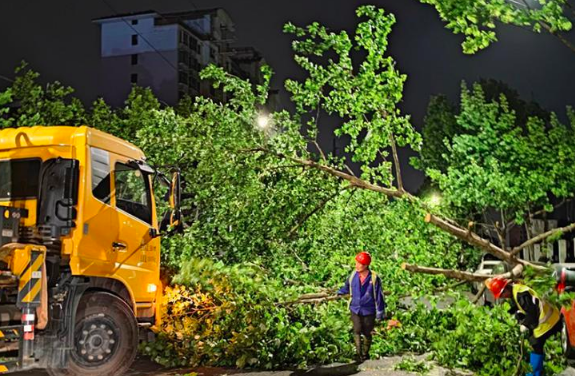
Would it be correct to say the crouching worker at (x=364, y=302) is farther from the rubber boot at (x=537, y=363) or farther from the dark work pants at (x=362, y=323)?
the rubber boot at (x=537, y=363)

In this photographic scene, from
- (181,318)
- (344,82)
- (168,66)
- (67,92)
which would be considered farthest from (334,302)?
(168,66)

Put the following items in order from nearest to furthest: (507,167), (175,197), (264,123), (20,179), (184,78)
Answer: (20,179) < (175,197) < (264,123) < (507,167) < (184,78)

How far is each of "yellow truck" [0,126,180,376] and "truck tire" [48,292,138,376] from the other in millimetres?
12

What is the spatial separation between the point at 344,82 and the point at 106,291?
4944 millimetres

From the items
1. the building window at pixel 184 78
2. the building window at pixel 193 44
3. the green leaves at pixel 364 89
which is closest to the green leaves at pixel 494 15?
the green leaves at pixel 364 89

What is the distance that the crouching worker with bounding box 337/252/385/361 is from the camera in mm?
9727

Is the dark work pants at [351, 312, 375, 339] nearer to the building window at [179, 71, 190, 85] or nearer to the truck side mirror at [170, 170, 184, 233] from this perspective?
the truck side mirror at [170, 170, 184, 233]

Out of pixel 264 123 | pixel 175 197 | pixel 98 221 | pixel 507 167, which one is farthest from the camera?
pixel 507 167

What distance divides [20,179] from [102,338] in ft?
6.87

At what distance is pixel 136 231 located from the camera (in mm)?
9000

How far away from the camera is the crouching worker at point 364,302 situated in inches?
383

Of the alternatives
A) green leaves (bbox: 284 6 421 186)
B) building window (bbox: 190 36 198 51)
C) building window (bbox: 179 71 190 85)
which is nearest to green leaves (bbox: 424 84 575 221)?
green leaves (bbox: 284 6 421 186)

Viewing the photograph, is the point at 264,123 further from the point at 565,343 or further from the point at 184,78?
the point at 184,78

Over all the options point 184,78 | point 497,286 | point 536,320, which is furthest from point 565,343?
point 184,78
